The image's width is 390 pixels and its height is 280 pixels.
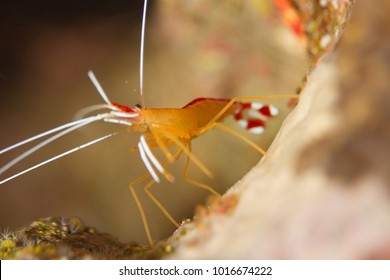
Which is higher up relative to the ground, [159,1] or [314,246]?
[159,1]

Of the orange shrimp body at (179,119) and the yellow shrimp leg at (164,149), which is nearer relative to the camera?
the yellow shrimp leg at (164,149)

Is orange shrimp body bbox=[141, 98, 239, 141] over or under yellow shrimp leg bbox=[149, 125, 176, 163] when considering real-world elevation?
over

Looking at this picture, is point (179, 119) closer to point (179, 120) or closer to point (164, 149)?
point (179, 120)

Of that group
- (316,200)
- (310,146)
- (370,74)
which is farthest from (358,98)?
(316,200)

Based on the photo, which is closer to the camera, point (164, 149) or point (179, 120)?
point (164, 149)

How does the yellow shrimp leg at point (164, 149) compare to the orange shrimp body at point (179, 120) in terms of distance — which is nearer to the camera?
the yellow shrimp leg at point (164, 149)

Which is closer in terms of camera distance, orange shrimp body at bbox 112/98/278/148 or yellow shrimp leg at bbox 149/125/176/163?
yellow shrimp leg at bbox 149/125/176/163

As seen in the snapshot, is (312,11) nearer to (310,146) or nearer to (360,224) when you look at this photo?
(310,146)

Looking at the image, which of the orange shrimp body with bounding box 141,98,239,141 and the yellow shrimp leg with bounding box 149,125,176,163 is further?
the orange shrimp body with bounding box 141,98,239,141

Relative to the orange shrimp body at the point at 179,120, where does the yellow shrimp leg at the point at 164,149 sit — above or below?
below

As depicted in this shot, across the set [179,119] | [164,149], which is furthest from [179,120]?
[164,149]

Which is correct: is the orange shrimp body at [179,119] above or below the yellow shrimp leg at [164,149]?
above
